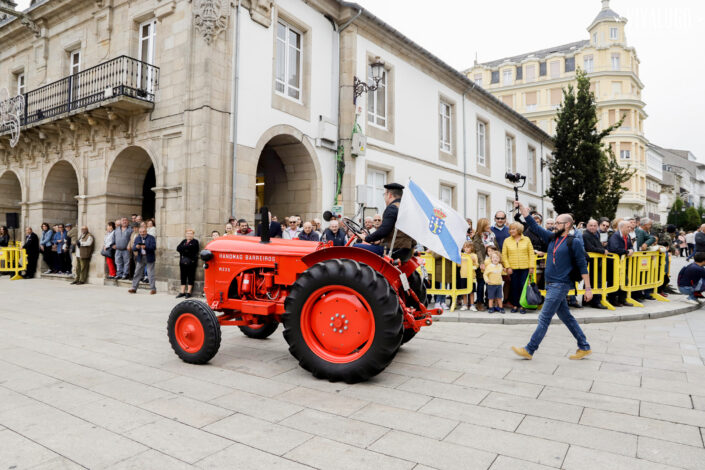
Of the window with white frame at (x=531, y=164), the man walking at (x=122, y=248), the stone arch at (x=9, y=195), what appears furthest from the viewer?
the window with white frame at (x=531, y=164)

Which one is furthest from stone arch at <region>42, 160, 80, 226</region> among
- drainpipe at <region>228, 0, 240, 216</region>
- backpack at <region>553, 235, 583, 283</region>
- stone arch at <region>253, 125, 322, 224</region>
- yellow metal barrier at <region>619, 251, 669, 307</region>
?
yellow metal barrier at <region>619, 251, 669, 307</region>

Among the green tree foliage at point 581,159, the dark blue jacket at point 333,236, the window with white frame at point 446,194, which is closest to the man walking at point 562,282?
the dark blue jacket at point 333,236

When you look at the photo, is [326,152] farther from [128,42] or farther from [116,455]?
[116,455]

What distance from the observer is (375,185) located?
15.8m

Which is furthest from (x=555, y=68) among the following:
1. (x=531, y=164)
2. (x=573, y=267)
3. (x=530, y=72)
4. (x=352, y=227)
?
(x=352, y=227)

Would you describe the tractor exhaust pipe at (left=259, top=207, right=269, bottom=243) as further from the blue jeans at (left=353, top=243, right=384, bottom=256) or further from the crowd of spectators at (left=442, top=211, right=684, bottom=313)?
the crowd of spectators at (left=442, top=211, right=684, bottom=313)

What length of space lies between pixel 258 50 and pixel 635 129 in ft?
158

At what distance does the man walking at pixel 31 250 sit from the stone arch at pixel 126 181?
160 inches

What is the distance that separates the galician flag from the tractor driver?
166 mm

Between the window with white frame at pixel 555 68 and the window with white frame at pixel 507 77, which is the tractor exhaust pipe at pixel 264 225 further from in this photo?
the window with white frame at pixel 507 77

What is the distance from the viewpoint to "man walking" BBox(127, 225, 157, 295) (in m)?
11.4

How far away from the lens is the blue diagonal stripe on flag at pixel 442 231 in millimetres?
4438

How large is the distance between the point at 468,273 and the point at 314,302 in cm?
469

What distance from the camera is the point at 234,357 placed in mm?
5137
